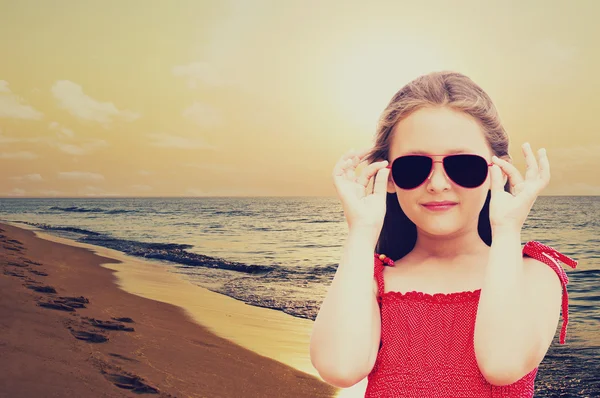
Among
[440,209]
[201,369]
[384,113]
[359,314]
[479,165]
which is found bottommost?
[201,369]

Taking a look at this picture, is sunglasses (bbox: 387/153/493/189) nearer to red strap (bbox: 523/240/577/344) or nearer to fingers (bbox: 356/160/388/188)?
fingers (bbox: 356/160/388/188)

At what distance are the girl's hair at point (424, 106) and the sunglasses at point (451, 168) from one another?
191 mm

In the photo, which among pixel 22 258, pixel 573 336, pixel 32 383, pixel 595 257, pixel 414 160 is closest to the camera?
pixel 414 160

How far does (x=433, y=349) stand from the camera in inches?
72.7

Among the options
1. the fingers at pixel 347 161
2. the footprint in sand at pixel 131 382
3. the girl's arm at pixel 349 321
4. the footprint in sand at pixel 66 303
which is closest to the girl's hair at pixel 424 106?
the fingers at pixel 347 161

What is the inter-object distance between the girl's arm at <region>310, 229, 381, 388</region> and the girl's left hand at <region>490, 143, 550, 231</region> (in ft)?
1.33

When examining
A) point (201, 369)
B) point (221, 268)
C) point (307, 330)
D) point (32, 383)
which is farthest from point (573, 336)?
point (221, 268)

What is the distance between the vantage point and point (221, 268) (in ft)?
53.5

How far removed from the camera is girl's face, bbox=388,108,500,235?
1898mm

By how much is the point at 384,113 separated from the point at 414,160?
12.7 inches

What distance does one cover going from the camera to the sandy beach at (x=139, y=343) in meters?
5.47

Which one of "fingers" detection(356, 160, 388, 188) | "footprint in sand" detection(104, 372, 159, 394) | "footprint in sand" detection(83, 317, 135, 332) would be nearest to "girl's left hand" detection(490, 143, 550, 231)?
"fingers" detection(356, 160, 388, 188)

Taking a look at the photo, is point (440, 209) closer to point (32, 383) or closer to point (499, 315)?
point (499, 315)

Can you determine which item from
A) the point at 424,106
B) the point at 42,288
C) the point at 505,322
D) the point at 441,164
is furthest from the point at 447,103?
the point at 42,288
